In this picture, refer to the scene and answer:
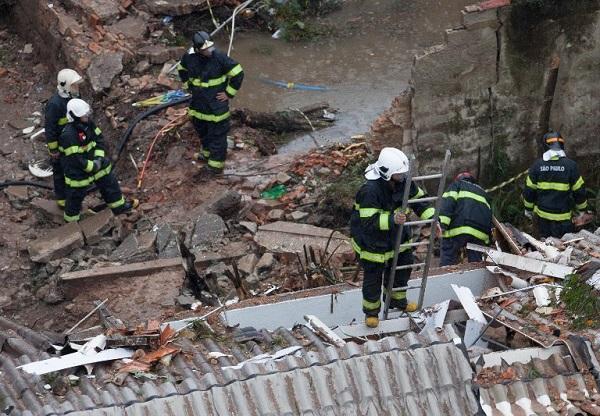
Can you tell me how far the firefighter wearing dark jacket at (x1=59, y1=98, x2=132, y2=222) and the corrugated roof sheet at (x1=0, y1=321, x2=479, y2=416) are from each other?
17.4 feet

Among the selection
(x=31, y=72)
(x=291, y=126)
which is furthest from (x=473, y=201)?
(x=31, y=72)

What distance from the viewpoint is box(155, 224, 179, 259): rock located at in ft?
33.6

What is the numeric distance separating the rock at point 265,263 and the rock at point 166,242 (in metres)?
0.96

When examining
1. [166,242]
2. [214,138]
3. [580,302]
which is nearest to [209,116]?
[214,138]

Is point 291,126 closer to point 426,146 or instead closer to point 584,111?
point 426,146

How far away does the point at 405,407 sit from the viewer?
495 cm

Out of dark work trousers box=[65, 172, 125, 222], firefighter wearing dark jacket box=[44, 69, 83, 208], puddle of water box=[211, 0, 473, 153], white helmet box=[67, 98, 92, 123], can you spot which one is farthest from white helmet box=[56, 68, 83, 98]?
puddle of water box=[211, 0, 473, 153]

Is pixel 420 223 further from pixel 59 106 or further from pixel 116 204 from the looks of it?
pixel 59 106

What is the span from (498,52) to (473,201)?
6.29 feet

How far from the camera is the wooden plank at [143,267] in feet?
32.2

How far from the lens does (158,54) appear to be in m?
13.3

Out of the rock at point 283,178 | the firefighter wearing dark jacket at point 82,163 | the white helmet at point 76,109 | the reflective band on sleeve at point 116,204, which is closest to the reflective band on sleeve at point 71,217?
the firefighter wearing dark jacket at point 82,163

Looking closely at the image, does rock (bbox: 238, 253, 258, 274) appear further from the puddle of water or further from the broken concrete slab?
the puddle of water

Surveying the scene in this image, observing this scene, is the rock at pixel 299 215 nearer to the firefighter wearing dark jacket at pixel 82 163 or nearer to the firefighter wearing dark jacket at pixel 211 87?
the firefighter wearing dark jacket at pixel 211 87
